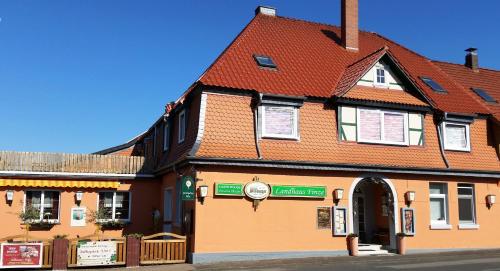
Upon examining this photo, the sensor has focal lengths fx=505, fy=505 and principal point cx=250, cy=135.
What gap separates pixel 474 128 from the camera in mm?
22734

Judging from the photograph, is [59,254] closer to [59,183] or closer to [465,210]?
[59,183]

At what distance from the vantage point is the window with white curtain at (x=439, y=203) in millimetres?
20984

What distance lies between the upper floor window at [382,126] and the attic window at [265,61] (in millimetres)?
3985

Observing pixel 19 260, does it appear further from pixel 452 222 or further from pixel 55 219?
pixel 452 222

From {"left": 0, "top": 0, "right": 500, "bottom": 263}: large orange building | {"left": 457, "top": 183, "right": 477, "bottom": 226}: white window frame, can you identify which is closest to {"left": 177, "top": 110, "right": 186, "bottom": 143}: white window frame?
{"left": 0, "top": 0, "right": 500, "bottom": 263}: large orange building

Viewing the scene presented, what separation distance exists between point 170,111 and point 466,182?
13.3 meters

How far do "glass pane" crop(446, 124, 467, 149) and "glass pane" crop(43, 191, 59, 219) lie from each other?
17.0 metres

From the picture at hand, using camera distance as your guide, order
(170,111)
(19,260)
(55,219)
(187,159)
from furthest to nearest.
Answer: (170,111)
(55,219)
(187,159)
(19,260)

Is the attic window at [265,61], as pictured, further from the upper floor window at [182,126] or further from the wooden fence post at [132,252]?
the wooden fence post at [132,252]

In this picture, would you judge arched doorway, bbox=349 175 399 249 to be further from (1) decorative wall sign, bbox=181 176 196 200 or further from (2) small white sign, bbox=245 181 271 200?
(1) decorative wall sign, bbox=181 176 196 200

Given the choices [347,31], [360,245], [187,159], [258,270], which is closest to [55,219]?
[187,159]

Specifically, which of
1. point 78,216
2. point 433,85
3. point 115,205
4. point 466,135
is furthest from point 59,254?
point 433,85

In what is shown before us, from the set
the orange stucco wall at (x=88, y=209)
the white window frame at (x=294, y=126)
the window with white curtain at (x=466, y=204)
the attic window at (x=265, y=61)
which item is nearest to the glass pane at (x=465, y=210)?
the window with white curtain at (x=466, y=204)

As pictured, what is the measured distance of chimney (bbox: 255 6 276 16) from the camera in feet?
80.7
